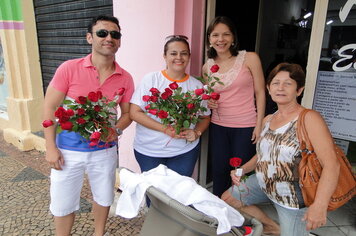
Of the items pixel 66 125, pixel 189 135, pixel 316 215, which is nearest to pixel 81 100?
pixel 66 125

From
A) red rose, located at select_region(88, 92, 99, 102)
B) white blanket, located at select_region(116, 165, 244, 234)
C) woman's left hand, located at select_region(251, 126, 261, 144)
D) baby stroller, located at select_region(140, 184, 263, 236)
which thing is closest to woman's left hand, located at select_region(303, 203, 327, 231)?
baby stroller, located at select_region(140, 184, 263, 236)

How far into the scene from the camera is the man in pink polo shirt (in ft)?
6.38

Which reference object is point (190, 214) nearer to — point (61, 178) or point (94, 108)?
point (94, 108)

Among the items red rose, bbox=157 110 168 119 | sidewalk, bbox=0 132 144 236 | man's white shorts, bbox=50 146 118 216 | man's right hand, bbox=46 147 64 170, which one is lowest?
sidewalk, bbox=0 132 144 236

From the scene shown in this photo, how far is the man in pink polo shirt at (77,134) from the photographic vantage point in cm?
194

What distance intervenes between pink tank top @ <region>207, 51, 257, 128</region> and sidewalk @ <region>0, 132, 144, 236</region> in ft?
5.06

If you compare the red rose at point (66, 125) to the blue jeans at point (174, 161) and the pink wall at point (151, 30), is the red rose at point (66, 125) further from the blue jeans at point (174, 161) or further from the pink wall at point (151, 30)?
the pink wall at point (151, 30)

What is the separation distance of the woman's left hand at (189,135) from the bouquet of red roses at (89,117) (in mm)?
572

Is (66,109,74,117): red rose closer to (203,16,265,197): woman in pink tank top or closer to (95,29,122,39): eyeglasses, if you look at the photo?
(95,29,122,39): eyeglasses

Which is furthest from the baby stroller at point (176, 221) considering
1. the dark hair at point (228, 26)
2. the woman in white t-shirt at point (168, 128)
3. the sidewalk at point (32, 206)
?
the sidewalk at point (32, 206)

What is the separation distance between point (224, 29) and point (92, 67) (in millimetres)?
1088

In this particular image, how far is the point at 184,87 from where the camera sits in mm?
2143

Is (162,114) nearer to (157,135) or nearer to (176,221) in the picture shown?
(157,135)

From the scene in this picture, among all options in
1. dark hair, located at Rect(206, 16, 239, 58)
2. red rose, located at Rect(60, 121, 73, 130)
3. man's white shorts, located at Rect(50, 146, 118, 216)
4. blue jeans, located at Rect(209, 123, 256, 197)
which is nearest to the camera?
red rose, located at Rect(60, 121, 73, 130)
